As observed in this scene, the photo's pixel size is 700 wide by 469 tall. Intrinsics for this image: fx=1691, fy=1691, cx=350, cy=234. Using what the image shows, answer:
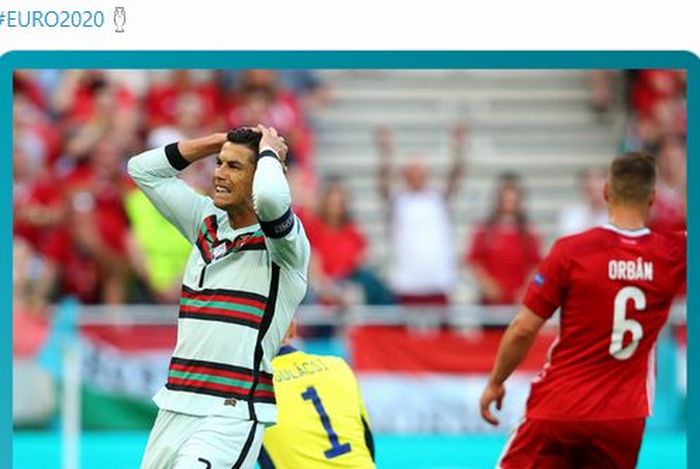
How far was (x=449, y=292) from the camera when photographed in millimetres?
16672

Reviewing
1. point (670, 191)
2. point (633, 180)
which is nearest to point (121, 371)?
point (670, 191)

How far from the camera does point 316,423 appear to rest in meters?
7.85

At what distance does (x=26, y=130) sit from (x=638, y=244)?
30.0 feet

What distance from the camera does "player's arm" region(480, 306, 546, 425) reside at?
27.8ft

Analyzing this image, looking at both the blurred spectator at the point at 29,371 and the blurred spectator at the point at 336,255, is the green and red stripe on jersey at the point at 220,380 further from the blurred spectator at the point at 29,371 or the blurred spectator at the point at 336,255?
the blurred spectator at the point at 336,255

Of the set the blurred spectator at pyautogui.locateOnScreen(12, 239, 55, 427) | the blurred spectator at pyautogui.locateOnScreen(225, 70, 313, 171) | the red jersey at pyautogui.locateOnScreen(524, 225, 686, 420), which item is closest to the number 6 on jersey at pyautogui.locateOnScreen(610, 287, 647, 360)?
the red jersey at pyautogui.locateOnScreen(524, 225, 686, 420)

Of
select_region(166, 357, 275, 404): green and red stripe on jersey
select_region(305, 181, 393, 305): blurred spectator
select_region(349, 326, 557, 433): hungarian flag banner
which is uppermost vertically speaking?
select_region(305, 181, 393, 305): blurred spectator

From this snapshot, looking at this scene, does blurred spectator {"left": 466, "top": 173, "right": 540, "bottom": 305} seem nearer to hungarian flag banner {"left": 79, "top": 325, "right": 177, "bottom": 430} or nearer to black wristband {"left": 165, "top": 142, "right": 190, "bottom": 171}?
hungarian flag banner {"left": 79, "top": 325, "right": 177, "bottom": 430}

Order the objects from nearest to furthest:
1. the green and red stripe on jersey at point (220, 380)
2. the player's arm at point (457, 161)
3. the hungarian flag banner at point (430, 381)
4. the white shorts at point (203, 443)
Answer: the white shorts at point (203, 443), the green and red stripe on jersey at point (220, 380), the hungarian flag banner at point (430, 381), the player's arm at point (457, 161)

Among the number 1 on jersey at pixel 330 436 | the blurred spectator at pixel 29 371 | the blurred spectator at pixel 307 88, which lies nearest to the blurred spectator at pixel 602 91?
the blurred spectator at pixel 307 88

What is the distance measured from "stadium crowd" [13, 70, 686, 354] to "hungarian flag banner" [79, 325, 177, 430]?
1.96 ft

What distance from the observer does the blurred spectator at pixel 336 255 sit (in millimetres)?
15703

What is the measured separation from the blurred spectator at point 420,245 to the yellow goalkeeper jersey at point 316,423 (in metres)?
8.58

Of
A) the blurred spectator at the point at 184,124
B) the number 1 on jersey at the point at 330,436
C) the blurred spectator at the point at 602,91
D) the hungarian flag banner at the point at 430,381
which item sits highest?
the blurred spectator at the point at 602,91
